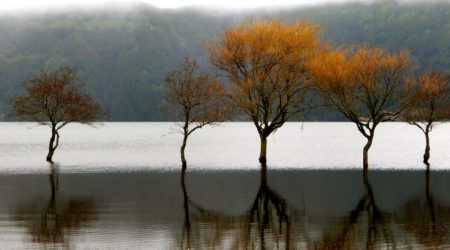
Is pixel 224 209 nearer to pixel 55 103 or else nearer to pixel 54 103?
pixel 55 103

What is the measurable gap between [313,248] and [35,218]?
1715 cm

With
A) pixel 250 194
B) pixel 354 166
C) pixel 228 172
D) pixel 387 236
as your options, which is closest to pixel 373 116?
pixel 354 166

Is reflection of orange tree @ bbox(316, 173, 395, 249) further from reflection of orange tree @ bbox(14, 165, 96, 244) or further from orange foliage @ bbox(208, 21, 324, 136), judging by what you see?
orange foliage @ bbox(208, 21, 324, 136)

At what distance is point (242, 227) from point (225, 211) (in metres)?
5.96

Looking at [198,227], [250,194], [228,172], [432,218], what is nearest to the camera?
[198,227]

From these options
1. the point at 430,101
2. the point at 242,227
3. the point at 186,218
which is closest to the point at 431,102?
the point at 430,101

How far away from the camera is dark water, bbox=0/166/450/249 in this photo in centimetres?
2658

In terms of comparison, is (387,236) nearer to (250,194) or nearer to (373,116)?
(250,194)

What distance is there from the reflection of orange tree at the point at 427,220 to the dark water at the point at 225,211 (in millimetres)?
55

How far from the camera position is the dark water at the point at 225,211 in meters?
26.6

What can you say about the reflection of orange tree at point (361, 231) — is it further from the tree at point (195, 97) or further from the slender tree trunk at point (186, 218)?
the tree at point (195, 97)

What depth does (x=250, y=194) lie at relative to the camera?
149 ft

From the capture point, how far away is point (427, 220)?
3244 cm

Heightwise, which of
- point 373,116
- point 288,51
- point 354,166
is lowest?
point 354,166
